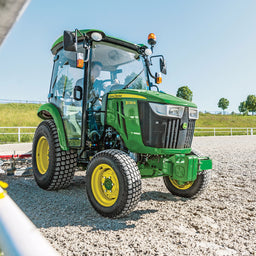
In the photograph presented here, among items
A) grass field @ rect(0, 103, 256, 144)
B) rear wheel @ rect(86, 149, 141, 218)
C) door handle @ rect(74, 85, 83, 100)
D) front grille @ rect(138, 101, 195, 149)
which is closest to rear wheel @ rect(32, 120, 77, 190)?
door handle @ rect(74, 85, 83, 100)

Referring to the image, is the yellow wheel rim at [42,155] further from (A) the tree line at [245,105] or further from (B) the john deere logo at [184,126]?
(A) the tree line at [245,105]

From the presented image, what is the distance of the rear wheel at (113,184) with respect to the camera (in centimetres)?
311

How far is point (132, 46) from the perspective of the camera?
4.56 meters

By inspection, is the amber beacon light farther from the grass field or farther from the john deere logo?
the grass field

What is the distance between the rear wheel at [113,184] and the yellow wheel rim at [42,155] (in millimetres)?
1714

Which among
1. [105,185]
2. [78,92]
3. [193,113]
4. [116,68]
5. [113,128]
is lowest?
[105,185]

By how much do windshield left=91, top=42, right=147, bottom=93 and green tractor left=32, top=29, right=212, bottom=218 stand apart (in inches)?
0.6

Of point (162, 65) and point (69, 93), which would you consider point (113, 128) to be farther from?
point (162, 65)

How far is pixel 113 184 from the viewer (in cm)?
335

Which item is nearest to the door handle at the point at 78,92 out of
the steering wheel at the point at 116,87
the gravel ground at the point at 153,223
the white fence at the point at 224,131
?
the steering wheel at the point at 116,87

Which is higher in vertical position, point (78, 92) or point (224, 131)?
point (78, 92)

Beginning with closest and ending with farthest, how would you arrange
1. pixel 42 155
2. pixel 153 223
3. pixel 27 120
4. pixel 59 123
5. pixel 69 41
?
1. pixel 153 223
2. pixel 69 41
3. pixel 59 123
4. pixel 42 155
5. pixel 27 120

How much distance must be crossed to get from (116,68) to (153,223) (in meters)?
2.66

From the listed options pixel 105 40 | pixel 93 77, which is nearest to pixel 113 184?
pixel 93 77
